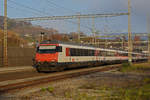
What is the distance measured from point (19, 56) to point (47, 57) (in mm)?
10573

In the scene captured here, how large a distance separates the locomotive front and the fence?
7.64 m

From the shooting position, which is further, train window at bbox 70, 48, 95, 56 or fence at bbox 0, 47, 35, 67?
fence at bbox 0, 47, 35, 67

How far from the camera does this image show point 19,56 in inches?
1259

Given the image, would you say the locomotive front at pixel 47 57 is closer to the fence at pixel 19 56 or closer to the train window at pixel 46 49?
the train window at pixel 46 49

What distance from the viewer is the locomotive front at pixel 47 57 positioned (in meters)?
22.3

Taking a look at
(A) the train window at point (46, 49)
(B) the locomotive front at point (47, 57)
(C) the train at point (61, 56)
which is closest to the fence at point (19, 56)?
(C) the train at point (61, 56)

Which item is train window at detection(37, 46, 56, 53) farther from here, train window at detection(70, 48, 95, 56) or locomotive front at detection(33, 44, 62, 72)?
train window at detection(70, 48, 95, 56)

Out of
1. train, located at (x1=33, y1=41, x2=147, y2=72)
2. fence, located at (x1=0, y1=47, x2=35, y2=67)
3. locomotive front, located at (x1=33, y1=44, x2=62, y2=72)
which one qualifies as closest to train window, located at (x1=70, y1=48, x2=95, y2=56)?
train, located at (x1=33, y1=41, x2=147, y2=72)

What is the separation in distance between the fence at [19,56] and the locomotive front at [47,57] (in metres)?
7.64

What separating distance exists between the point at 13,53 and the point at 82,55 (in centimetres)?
898

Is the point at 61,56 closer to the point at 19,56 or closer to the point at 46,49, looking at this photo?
the point at 46,49

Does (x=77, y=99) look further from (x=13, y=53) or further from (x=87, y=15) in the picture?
(x=87, y=15)

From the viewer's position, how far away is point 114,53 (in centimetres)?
4412

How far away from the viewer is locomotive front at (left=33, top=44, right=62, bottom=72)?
22.3m
